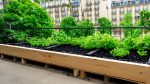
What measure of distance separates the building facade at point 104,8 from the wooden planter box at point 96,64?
223ft

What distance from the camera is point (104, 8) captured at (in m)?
80.1

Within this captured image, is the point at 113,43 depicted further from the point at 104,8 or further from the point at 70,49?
the point at 104,8

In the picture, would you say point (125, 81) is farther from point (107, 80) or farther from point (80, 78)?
point (80, 78)

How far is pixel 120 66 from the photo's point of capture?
349cm

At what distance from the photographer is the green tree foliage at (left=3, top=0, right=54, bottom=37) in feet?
25.0

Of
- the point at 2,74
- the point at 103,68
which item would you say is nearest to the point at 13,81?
the point at 2,74

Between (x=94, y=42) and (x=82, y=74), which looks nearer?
(x=82, y=74)

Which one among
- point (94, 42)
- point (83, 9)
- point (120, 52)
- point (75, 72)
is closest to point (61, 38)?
point (94, 42)

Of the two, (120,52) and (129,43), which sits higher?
(129,43)

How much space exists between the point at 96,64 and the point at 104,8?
77.9 meters

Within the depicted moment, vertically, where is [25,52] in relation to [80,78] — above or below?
above

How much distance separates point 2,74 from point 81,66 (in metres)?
1.71

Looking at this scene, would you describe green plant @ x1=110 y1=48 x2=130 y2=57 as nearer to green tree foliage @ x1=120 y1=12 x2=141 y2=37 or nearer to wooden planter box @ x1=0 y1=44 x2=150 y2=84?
wooden planter box @ x1=0 y1=44 x2=150 y2=84

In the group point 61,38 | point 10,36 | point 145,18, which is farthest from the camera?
point 145,18
